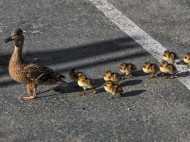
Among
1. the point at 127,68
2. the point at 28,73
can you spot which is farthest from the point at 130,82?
the point at 28,73

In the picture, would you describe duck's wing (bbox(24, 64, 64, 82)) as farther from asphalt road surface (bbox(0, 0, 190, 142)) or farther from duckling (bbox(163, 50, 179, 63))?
duckling (bbox(163, 50, 179, 63))

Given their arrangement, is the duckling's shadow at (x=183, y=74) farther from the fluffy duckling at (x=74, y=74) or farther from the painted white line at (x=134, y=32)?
the fluffy duckling at (x=74, y=74)

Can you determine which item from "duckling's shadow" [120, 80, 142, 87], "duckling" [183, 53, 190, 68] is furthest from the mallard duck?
"duckling" [183, 53, 190, 68]

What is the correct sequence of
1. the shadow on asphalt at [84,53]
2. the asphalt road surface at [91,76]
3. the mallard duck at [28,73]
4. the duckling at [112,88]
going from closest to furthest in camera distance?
the asphalt road surface at [91,76], the duckling at [112,88], the mallard duck at [28,73], the shadow on asphalt at [84,53]

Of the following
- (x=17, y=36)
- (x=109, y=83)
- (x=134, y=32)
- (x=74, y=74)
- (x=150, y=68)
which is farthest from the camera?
(x=134, y=32)

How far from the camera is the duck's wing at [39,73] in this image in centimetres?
671

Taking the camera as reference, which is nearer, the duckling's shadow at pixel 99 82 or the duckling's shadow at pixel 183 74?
the duckling's shadow at pixel 99 82

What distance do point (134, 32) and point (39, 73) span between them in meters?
2.83

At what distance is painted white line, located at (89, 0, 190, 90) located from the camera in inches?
311

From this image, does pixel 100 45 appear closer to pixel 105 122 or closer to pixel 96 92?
pixel 96 92

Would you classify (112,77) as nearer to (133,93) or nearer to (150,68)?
(133,93)

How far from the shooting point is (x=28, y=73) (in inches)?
264

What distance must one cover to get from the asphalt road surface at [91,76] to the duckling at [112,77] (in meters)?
0.18

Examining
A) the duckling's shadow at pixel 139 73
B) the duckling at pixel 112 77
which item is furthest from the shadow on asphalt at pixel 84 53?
the duckling at pixel 112 77
